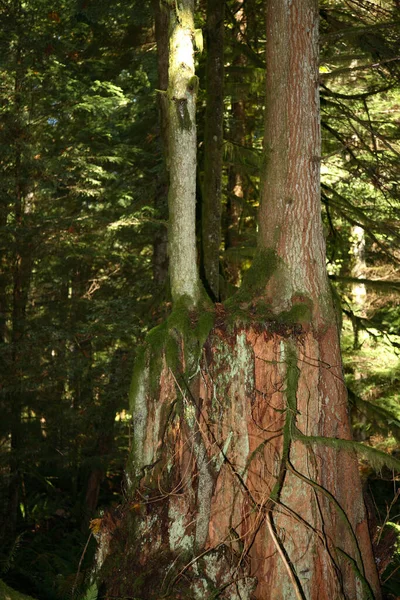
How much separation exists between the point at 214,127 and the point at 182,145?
2.77 m

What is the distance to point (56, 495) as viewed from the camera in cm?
1328

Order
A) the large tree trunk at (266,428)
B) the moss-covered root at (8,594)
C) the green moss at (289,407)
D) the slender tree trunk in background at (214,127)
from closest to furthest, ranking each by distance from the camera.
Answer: the moss-covered root at (8,594) < the green moss at (289,407) < the large tree trunk at (266,428) < the slender tree trunk in background at (214,127)

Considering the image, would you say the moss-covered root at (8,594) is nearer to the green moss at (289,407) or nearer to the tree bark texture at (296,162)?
the green moss at (289,407)

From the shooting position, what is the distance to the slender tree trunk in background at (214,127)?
778cm

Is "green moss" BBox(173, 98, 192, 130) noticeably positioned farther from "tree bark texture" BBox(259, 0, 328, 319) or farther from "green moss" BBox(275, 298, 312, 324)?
"green moss" BBox(275, 298, 312, 324)

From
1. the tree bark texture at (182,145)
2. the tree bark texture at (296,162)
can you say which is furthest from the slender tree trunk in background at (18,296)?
the tree bark texture at (296,162)

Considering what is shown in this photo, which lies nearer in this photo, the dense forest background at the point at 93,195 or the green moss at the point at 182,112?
the green moss at the point at 182,112

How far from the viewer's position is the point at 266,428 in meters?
5.01

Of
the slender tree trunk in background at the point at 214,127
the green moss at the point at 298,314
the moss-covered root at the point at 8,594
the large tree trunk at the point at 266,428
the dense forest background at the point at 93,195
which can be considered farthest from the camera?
the dense forest background at the point at 93,195

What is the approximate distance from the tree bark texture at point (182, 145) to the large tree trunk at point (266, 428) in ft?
1.43

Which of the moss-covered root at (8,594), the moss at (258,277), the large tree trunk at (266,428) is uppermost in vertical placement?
the moss at (258,277)

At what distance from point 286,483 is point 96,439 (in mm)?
8133

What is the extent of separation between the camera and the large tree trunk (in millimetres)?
4910

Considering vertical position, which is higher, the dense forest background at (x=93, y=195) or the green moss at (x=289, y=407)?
the dense forest background at (x=93, y=195)
